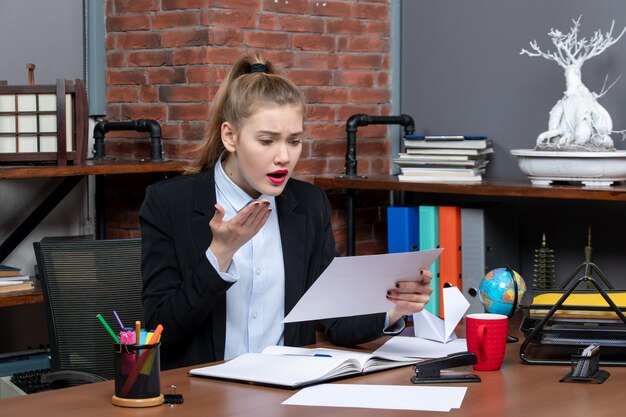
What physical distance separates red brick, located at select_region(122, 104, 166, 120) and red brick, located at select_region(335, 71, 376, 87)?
68cm

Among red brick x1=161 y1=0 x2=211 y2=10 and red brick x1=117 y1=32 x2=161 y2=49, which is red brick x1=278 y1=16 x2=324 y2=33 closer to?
red brick x1=161 y1=0 x2=211 y2=10

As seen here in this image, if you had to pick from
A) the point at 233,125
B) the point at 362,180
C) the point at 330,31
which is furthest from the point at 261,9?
the point at 233,125

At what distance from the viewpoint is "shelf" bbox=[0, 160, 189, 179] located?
3039 mm

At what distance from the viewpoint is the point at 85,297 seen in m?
2.62

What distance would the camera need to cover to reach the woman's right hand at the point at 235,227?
1961 mm

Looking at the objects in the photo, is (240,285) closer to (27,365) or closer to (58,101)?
(58,101)

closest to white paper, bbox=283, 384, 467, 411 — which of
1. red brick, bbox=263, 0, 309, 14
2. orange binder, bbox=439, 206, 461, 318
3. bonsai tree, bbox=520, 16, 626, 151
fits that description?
bonsai tree, bbox=520, 16, 626, 151

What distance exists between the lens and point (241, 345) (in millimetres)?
2316

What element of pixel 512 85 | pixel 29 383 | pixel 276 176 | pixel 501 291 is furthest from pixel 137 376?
pixel 512 85

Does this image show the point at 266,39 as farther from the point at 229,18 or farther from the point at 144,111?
the point at 144,111

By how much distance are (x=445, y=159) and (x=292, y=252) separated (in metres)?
1.22

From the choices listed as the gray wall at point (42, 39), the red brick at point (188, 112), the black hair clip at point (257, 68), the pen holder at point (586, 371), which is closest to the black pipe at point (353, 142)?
the red brick at point (188, 112)

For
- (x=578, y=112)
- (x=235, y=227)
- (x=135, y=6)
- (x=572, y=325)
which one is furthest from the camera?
(x=135, y=6)

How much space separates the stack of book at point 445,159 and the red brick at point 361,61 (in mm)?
428
